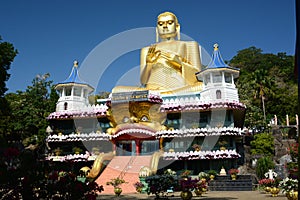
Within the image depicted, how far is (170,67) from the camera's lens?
31.9 m

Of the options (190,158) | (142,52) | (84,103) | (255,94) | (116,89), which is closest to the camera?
(190,158)

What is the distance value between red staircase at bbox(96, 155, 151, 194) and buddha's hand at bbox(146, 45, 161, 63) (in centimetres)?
1090

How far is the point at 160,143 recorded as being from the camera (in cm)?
2619

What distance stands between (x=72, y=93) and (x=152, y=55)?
8552mm

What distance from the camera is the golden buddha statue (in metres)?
30.8

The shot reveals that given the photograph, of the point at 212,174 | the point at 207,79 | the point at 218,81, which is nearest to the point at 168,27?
the point at 207,79

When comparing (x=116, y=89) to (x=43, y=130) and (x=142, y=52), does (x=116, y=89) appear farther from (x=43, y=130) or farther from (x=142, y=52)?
(x=43, y=130)

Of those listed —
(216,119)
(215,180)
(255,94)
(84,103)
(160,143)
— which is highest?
(255,94)

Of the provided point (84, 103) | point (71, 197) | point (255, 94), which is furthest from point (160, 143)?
point (255, 94)

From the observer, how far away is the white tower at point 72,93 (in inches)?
1241

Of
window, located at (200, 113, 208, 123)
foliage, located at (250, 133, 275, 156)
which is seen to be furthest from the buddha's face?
foliage, located at (250, 133, 275, 156)

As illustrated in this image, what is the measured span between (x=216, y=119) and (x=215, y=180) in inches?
220

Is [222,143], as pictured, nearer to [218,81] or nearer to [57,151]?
[218,81]

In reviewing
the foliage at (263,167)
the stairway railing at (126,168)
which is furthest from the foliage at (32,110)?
the foliage at (263,167)
